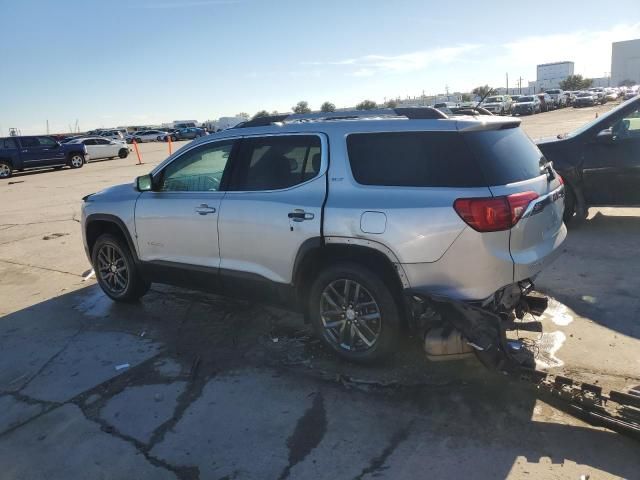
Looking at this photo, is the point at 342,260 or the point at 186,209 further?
the point at 186,209

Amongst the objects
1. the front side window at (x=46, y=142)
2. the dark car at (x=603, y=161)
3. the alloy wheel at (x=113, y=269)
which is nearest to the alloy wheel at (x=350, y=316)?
the alloy wheel at (x=113, y=269)

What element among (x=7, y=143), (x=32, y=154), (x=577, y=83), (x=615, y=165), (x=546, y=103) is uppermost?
A: (x=7, y=143)

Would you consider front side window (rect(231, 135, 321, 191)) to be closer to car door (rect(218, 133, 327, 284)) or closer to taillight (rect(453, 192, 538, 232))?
car door (rect(218, 133, 327, 284))

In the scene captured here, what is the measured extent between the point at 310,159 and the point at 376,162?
0.58m

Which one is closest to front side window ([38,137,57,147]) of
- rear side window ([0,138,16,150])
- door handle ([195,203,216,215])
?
rear side window ([0,138,16,150])

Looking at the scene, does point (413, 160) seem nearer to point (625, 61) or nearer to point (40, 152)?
point (40, 152)

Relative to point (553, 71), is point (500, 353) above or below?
below

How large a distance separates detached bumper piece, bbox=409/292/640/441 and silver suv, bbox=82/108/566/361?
108 millimetres

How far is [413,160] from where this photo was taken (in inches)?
146

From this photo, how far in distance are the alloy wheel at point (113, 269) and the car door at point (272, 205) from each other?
1656 millimetres

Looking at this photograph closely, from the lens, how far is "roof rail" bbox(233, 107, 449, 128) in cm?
387

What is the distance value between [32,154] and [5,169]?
1354 mm

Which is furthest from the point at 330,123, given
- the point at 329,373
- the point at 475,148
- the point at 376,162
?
the point at 329,373

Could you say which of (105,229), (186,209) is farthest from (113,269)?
(186,209)
